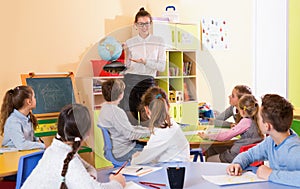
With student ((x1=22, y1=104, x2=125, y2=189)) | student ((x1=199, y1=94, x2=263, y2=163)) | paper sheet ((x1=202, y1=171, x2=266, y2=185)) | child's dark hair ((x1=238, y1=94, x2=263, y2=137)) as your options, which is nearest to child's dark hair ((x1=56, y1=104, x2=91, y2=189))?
student ((x1=22, y1=104, x2=125, y2=189))

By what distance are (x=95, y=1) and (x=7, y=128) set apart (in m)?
2.08

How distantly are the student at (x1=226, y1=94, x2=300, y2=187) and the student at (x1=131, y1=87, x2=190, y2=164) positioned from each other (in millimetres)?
385

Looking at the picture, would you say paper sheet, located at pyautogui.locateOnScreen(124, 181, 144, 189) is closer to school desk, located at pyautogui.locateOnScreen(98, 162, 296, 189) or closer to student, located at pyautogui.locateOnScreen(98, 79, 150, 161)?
school desk, located at pyautogui.locateOnScreen(98, 162, 296, 189)

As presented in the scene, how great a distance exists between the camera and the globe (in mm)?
4141

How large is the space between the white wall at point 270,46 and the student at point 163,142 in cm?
357

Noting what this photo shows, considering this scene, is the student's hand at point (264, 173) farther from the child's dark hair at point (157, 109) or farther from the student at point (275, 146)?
the child's dark hair at point (157, 109)

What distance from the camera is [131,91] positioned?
3762mm

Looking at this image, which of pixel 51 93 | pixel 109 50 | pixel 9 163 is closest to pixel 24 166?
pixel 9 163

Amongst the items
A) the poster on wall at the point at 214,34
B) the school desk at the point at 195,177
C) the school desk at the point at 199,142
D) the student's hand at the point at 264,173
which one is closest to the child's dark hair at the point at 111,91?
the school desk at the point at 199,142

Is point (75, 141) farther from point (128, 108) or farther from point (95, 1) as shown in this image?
point (95, 1)

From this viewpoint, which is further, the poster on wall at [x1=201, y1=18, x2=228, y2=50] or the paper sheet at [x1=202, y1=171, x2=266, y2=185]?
the poster on wall at [x1=201, y1=18, x2=228, y2=50]

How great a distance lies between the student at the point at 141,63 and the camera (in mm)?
3666

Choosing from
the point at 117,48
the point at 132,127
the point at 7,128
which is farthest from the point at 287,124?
the point at 117,48

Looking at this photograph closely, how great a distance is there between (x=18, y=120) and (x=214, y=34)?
331cm
